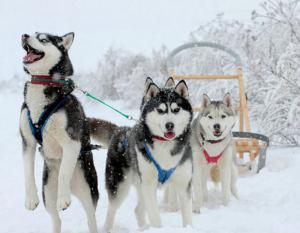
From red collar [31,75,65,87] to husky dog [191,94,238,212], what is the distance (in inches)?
79.7

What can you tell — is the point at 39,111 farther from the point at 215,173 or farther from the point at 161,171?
the point at 215,173

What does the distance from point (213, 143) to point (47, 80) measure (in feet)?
7.20

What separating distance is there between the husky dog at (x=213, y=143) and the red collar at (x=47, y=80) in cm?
202

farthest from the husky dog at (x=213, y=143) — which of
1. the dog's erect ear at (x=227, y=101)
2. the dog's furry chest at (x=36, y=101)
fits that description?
the dog's furry chest at (x=36, y=101)

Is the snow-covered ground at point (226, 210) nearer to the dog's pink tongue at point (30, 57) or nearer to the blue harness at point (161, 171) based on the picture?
the blue harness at point (161, 171)

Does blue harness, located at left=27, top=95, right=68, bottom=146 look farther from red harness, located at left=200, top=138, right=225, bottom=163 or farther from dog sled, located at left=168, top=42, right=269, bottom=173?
dog sled, located at left=168, top=42, right=269, bottom=173

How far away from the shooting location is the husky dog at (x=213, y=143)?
4.58 metres

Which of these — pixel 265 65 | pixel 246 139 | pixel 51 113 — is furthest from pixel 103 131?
pixel 265 65

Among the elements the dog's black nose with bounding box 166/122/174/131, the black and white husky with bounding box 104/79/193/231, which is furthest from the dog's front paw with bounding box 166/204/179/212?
the dog's black nose with bounding box 166/122/174/131

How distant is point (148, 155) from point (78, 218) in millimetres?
1348

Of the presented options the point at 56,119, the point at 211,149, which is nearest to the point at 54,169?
the point at 56,119

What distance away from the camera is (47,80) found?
2893 mm

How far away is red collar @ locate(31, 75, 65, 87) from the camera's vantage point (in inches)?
113

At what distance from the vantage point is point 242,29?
Answer: 11.6m
